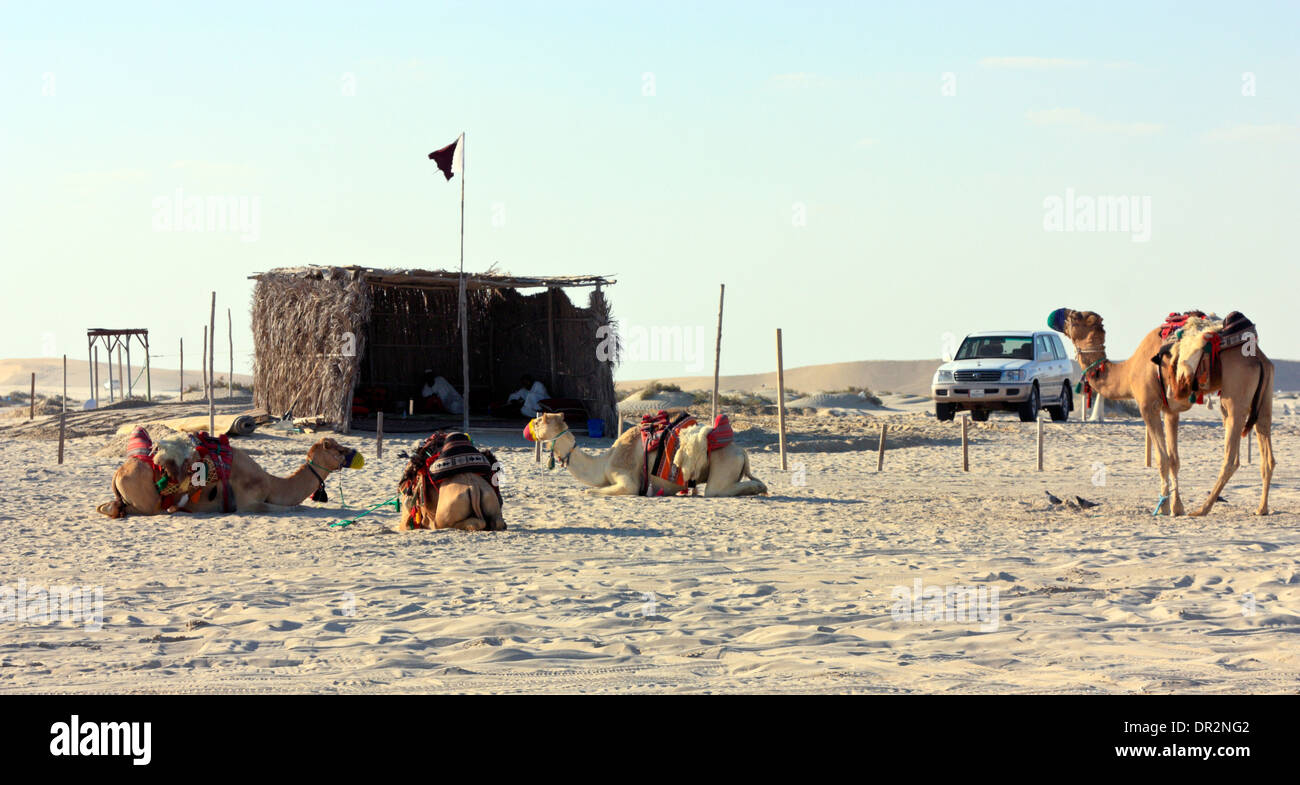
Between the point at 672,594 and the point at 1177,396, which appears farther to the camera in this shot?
the point at 1177,396

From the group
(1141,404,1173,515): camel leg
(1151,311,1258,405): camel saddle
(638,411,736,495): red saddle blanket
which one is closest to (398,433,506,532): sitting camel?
(638,411,736,495): red saddle blanket

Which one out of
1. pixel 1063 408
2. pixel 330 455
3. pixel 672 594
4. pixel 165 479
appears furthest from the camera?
pixel 1063 408

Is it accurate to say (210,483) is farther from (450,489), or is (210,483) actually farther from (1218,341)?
A: (1218,341)

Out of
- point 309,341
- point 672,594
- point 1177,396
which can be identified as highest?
point 309,341

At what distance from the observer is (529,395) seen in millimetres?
26250

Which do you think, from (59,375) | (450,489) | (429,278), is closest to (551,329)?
(429,278)

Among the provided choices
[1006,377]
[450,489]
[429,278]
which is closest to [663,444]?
[450,489]

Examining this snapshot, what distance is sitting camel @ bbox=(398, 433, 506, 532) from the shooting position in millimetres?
11156

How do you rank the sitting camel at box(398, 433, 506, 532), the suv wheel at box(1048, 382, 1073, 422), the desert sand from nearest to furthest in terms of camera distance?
the desert sand
the sitting camel at box(398, 433, 506, 532)
the suv wheel at box(1048, 382, 1073, 422)

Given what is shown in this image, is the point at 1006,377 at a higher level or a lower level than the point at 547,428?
higher

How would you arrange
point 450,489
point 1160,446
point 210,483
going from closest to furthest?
point 450,489 < point 210,483 < point 1160,446

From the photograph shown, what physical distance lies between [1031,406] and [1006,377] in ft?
2.91

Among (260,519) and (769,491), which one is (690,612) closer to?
(260,519)

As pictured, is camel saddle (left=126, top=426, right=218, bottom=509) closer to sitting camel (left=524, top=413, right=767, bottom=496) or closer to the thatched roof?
sitting camel (left=524, top=413, right=767, bottom=496)
